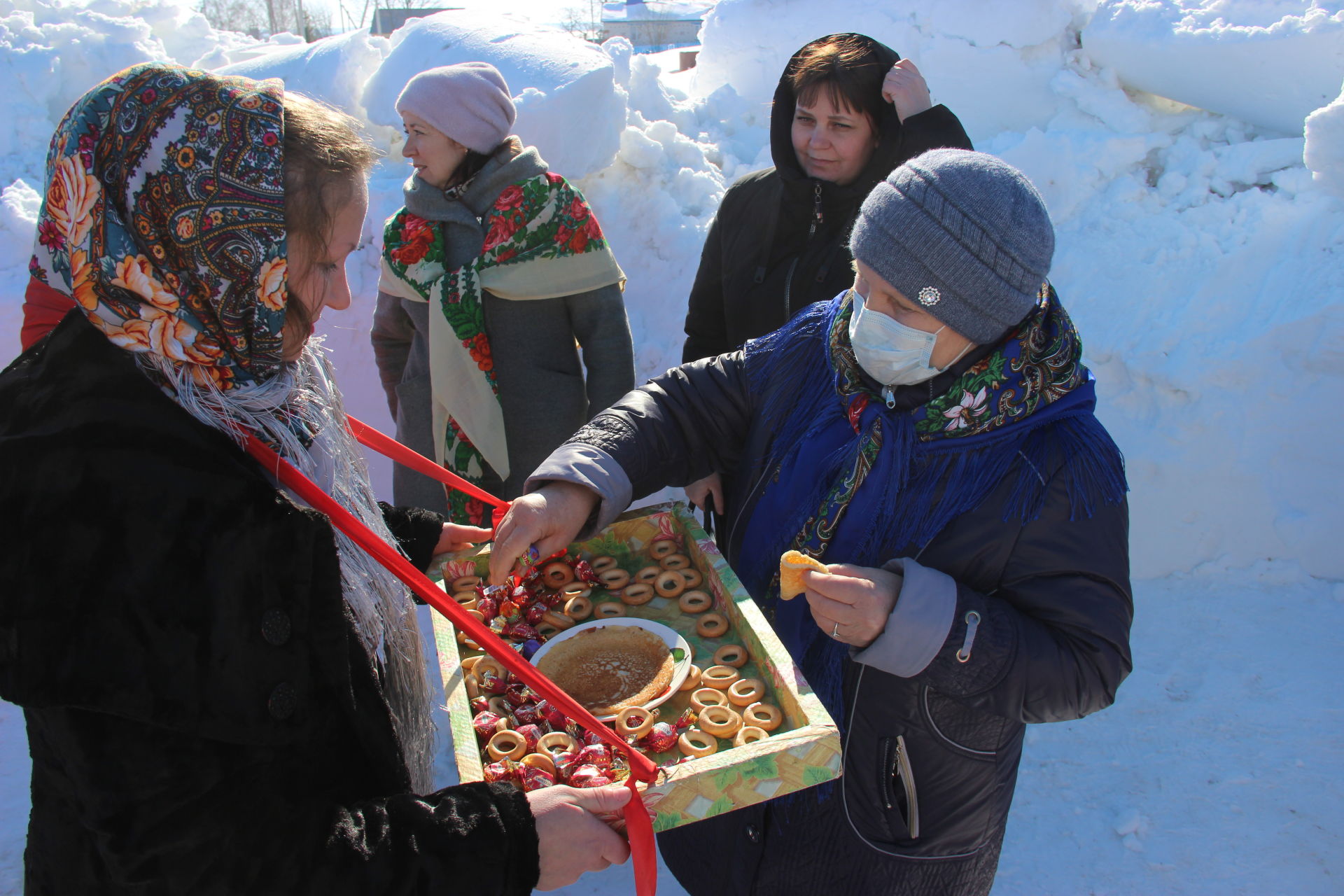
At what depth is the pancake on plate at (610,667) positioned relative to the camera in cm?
163

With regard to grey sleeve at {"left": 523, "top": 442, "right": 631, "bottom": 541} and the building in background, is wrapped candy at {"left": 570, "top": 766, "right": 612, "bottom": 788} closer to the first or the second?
grey sleeve at {"left": 523, "top": 442, "right": 631, "bottom": 541}

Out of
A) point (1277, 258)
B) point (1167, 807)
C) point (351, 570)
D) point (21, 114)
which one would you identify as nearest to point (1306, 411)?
point (1277, 258)

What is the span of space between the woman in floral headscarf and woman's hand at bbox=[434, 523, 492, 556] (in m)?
0.70

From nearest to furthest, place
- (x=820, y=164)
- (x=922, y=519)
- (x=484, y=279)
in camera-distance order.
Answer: (x=922, y=519)
(x=820, y=164)
(x=484, y=279)

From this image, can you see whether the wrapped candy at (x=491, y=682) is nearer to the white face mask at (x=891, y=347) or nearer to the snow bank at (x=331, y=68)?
the white face mask at (x=891, y=347)

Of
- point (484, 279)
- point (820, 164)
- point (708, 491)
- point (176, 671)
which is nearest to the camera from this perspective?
point (176, 671)

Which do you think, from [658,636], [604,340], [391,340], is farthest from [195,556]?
[391,340]

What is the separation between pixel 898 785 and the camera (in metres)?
1.72

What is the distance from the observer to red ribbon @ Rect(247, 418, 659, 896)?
4.31 ft

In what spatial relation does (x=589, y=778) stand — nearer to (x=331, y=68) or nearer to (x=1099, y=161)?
(x=1099, y=161)

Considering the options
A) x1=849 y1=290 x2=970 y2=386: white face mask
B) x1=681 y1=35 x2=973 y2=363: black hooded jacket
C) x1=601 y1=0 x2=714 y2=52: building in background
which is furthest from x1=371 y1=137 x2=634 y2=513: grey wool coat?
x1=601 y1=0 x2=714 y2=52: building in background

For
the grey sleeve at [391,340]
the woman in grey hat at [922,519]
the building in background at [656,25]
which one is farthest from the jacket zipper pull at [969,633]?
the building in background at [656,25]

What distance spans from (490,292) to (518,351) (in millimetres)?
243

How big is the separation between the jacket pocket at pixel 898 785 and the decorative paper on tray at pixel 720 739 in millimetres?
288
